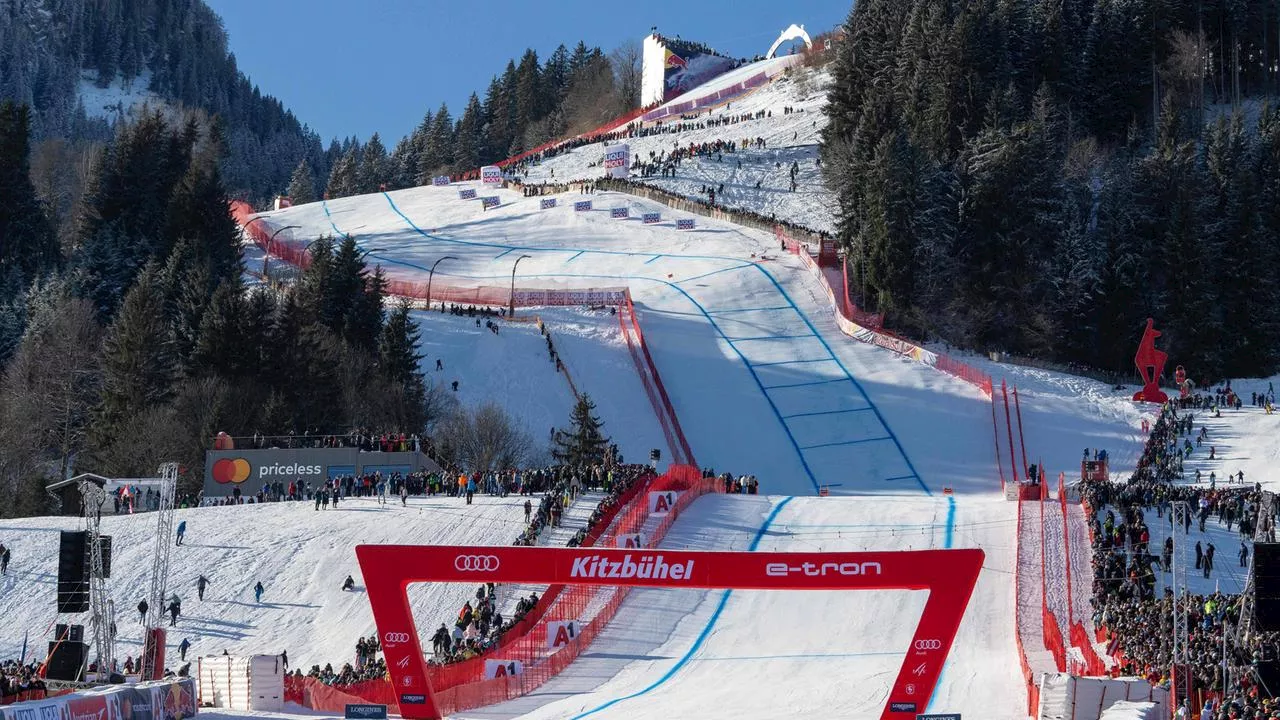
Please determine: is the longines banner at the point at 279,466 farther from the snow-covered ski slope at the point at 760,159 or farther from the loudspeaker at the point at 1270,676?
the snow-covered ski slope at the point at 760,159

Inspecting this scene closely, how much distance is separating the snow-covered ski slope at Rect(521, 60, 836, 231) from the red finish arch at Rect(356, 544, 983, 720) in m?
50.4

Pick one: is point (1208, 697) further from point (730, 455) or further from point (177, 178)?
point (177, 178)

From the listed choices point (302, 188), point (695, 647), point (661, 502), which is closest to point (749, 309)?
point (661, 502)

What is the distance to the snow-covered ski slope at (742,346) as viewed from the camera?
48.8m

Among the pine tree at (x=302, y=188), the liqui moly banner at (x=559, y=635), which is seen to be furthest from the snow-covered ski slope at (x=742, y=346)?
the pine tree at (x=302, y=188)

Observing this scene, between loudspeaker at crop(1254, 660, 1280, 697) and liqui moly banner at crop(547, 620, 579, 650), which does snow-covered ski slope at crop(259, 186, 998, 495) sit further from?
loudspeaker at crop(1254, 660, 1280, 697)

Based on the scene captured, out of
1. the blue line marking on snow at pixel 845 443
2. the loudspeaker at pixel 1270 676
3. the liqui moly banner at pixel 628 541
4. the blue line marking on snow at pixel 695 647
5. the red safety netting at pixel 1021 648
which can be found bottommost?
the blue line marking on snow at pixel 695 647

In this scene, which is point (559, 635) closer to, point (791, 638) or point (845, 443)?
point (791, 638)

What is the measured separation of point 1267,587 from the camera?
16.8 m

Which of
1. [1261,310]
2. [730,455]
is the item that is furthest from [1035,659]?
[1261,310]

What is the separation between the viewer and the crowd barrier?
16.8 metres

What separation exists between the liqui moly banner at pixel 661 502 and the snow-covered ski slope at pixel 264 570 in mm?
2920

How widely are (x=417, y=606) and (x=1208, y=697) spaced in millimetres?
17158

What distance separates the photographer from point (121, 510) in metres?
41.5
